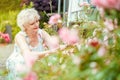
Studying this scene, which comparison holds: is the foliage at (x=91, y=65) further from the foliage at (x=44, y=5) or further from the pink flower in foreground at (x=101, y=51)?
the foliage at (x=44, y=5)

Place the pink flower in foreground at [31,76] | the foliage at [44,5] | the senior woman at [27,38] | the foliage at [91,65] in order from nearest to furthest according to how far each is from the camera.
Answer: the foliage at [91,65], the pink flower in foreground at [31,76], the senior woman at [27,38], the foliage at [44,5]

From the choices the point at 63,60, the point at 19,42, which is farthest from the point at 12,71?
the point at 63,60

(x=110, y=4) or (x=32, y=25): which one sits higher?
(x=110, y=4)

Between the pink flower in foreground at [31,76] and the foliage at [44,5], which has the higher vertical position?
the pink flower in foreground at [31,76]

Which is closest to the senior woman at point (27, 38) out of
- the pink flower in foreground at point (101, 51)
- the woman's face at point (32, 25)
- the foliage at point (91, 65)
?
the woman's face at point (32, 25)

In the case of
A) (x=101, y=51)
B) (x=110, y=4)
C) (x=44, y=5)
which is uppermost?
(x=110, y=4)

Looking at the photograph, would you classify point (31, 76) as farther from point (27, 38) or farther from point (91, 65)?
point (27, 38)

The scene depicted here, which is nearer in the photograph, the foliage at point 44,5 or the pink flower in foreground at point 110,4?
the pink flower in foreground at point 110,4

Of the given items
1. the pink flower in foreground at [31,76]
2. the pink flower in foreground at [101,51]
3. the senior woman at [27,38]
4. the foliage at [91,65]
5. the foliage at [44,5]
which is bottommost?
the foliage at [44,5]

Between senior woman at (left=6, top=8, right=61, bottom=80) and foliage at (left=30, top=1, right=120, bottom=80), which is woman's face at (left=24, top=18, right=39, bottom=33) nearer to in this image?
senior woman at (left=6, top=8, right=61, bottom=80)

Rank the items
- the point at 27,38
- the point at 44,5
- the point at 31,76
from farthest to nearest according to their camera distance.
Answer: the point at 44,5 → the point at 27,38 → the point at 31,76

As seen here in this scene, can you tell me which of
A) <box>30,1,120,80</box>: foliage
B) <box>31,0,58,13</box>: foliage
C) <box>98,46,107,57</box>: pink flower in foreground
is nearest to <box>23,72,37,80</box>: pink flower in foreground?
<box>30,1,120,80</box>: foliage

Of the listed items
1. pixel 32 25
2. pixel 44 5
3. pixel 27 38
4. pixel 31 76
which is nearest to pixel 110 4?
pixel 31 76

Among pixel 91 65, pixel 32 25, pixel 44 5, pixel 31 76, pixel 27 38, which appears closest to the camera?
pixel 91 65
